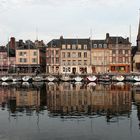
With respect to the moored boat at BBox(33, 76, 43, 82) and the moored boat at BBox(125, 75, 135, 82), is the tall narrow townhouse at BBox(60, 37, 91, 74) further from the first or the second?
the moored boat at BBox(125, 75, 135, 82)

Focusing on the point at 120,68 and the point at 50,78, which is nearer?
the point at 50,78

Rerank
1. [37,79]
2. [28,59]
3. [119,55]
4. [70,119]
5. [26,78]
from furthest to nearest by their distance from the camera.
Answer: [28,59], [119,55], [26,78], [37,79], [70,119]

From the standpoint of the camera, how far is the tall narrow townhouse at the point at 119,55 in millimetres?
102812

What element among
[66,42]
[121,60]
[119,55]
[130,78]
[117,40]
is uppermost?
[117,40]

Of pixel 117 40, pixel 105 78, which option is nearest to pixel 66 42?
pixel 117 40

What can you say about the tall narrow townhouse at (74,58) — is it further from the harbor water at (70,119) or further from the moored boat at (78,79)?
the harbor water at (70,119)

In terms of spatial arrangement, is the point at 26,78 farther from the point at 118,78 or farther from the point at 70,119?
the point at 70,119

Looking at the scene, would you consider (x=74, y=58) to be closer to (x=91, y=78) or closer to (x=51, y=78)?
(x=51, y=78)

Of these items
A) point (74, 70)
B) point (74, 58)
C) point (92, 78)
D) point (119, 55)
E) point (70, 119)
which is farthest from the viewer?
point (119, 55)

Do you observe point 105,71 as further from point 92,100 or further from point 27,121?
point 27,121

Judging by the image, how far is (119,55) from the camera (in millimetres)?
103250

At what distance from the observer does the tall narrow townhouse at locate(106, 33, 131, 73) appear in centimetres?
10281

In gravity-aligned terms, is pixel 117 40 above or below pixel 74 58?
above

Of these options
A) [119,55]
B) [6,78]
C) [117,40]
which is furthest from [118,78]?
[6,78]
